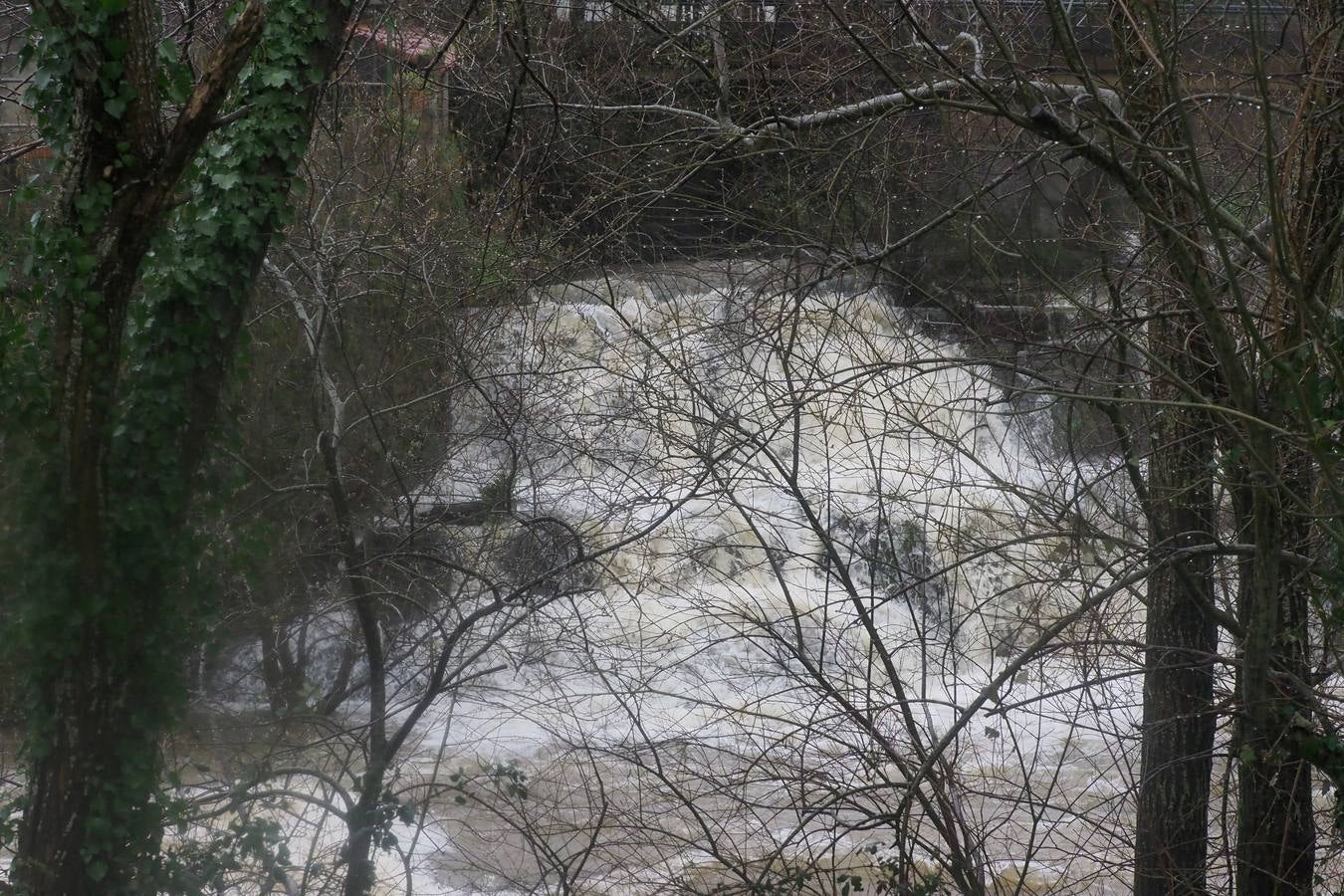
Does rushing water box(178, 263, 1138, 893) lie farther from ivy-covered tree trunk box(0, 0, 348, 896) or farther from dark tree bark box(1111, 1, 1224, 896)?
ivy-covered tree trunk box(0, 0, 348, 896)

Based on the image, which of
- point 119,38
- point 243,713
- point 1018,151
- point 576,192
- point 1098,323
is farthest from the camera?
point 576,192

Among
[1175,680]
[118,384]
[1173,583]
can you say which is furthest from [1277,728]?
[118,384]

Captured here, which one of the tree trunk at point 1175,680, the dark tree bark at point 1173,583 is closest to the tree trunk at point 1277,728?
the dark tree bark at point 1173,583

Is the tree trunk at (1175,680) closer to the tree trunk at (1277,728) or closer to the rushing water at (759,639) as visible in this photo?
the rushing water at (759,639)

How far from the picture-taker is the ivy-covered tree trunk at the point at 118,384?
12.7ft

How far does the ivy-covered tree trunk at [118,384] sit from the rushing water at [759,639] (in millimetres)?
1727

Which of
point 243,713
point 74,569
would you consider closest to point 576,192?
point 243,713

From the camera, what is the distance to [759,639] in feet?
23.2

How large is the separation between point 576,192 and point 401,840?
460cm

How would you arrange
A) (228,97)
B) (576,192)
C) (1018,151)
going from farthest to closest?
(576,192), (1018,151), (228,97)

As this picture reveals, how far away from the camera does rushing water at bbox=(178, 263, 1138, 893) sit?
194 inches

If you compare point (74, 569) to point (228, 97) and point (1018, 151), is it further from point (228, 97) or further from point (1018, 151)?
point (1018, 151)

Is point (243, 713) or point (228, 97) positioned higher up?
point (228, 97)

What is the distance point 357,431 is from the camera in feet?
30.3
